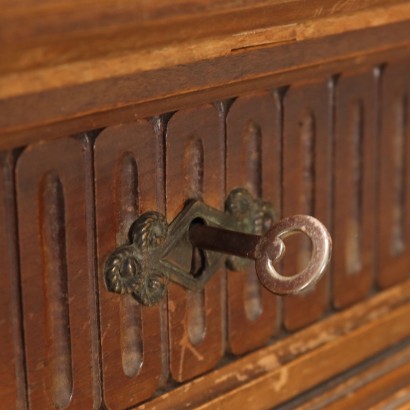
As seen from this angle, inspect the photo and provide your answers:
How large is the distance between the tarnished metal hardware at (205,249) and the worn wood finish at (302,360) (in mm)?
87

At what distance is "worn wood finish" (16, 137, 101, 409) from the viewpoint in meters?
0.69

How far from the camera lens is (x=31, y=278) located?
70 centimetres

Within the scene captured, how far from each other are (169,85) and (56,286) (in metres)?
0.16

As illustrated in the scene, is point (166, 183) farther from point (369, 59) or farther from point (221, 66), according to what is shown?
point (369, 59)

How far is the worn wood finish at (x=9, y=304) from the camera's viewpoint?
0.68 m

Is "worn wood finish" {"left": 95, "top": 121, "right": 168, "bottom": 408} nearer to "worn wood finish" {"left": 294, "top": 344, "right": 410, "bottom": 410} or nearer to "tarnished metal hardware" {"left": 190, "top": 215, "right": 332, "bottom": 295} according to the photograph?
"tarnished metal hardware" {"left": 190, "top": 215, "right": 332, "bottom": 295}

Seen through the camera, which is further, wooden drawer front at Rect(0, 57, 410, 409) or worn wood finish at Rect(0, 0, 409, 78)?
wooden drawer front at Rect(0, 57, 410, 409)

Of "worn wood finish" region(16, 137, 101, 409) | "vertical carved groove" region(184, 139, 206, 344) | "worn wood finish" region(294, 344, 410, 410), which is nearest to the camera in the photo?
"worn wood finish" region(16, 137, 101, 409)

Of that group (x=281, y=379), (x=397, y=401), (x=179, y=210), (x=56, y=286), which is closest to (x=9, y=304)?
(x=56, y=286)

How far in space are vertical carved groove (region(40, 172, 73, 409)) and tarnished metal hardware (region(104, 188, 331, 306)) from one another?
0.13 feet

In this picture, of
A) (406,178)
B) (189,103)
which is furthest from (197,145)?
(406,178)

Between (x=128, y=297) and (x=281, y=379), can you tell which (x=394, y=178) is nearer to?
(x=281, y=379)

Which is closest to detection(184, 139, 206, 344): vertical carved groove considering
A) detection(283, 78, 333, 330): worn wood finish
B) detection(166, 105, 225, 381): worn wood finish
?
detection(166, 105, 225, 381): worn wood finish

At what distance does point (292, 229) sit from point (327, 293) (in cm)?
22
